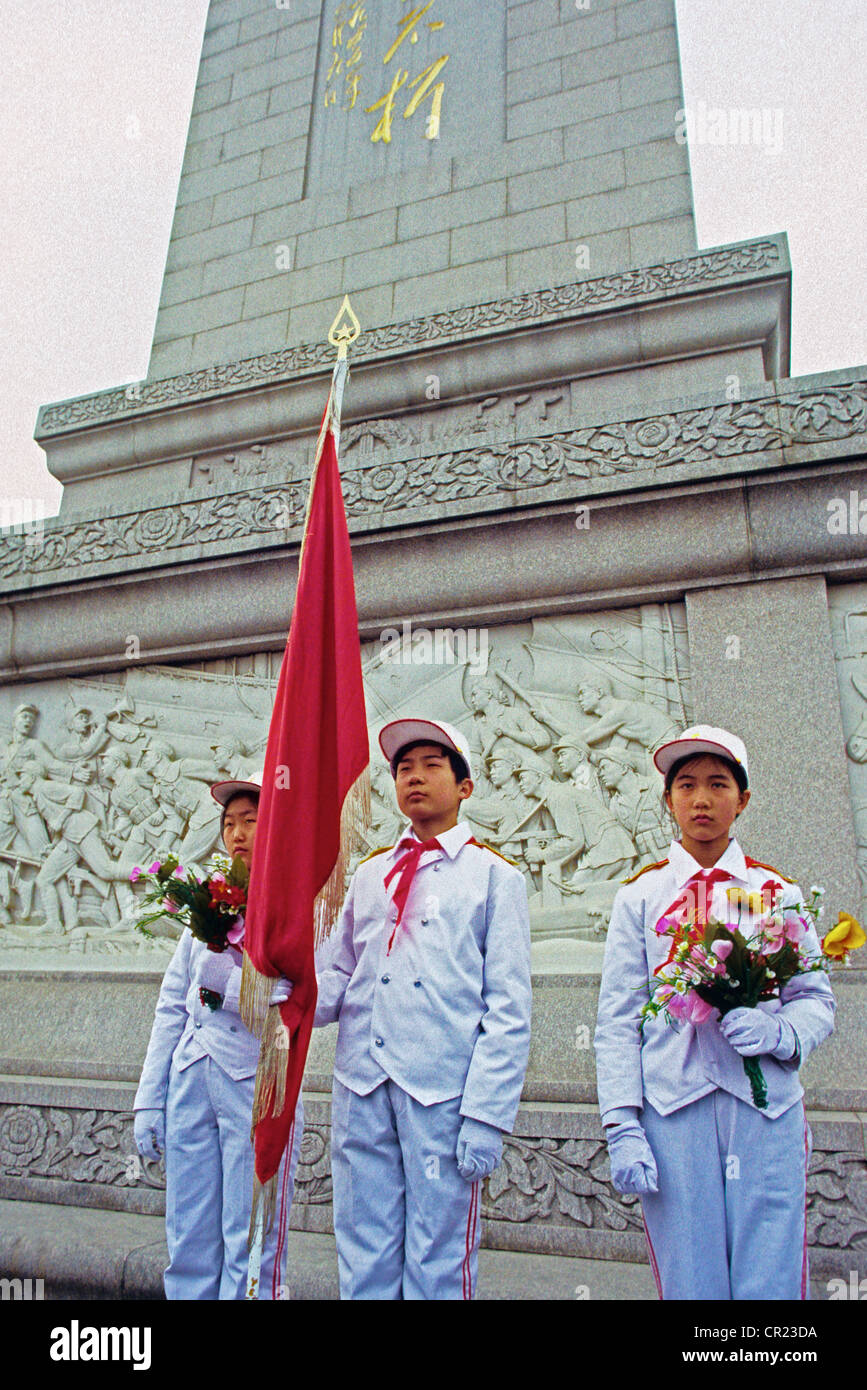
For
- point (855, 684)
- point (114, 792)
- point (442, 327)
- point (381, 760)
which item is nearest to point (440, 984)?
point (381, 760)

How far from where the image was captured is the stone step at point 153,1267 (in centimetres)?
327

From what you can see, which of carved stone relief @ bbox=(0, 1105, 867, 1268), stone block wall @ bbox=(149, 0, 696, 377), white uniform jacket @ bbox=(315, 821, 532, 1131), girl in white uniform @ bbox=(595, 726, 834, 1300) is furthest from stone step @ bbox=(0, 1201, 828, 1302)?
stone block wall @ bbox=(149, 0, 696, 377)

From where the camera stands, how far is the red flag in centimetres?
271

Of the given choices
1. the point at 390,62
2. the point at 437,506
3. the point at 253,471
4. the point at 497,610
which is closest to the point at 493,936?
the point at 497,610

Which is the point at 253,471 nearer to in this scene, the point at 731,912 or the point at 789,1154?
the point at 731,912

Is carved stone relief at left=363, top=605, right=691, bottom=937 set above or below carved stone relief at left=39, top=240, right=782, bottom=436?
below

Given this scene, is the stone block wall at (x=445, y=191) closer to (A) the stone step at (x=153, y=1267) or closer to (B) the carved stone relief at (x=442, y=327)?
(B) the carved stone relief at (x=442, y=327)

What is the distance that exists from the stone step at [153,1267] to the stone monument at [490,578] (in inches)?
0.8

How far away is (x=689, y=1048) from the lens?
2555 millimetres

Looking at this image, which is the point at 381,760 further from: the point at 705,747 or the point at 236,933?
the point at 705,747

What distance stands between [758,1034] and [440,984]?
91cm

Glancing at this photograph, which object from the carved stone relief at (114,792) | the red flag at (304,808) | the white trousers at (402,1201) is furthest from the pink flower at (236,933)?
the carved stone relief at (114,792)

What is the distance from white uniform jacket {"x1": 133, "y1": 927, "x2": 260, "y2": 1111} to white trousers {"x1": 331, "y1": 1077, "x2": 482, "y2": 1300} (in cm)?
61

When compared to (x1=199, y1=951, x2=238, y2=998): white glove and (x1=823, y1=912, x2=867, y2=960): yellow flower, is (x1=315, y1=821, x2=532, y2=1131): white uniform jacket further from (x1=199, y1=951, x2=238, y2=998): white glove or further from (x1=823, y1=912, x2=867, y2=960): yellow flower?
(x1=823, y1=912, x2=867, y2=960): yellow flower
